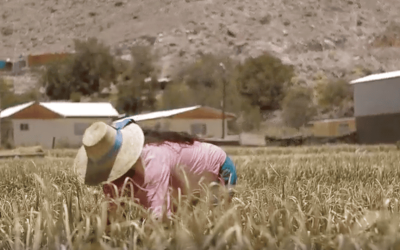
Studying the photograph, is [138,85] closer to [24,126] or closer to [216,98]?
[216,98]

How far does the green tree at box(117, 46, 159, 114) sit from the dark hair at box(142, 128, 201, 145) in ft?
246

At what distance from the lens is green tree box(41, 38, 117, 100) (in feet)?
278

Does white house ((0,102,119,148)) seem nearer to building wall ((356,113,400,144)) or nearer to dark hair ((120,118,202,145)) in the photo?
building wall ((356,113,400,144))

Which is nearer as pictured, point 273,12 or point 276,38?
point 276,38

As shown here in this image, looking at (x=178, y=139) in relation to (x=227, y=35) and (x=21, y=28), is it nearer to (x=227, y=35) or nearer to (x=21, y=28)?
(x=227, y=35)

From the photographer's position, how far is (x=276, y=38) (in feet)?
364

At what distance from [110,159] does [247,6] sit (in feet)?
389

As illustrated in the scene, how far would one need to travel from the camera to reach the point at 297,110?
76.4 metres

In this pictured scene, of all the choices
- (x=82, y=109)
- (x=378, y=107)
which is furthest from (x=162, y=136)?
(x=82, y=109)

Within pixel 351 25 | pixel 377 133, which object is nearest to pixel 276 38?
pixel 351 25

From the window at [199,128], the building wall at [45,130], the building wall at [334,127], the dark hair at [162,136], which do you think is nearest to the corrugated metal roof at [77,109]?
the building wall at [45,130]

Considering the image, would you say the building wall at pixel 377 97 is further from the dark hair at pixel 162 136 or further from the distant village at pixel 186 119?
the dark hair at pixel 162 136

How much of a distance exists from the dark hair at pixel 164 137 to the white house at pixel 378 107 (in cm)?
3779

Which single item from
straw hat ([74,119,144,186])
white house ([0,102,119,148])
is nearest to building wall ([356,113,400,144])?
white house ([0,102,119,148])
